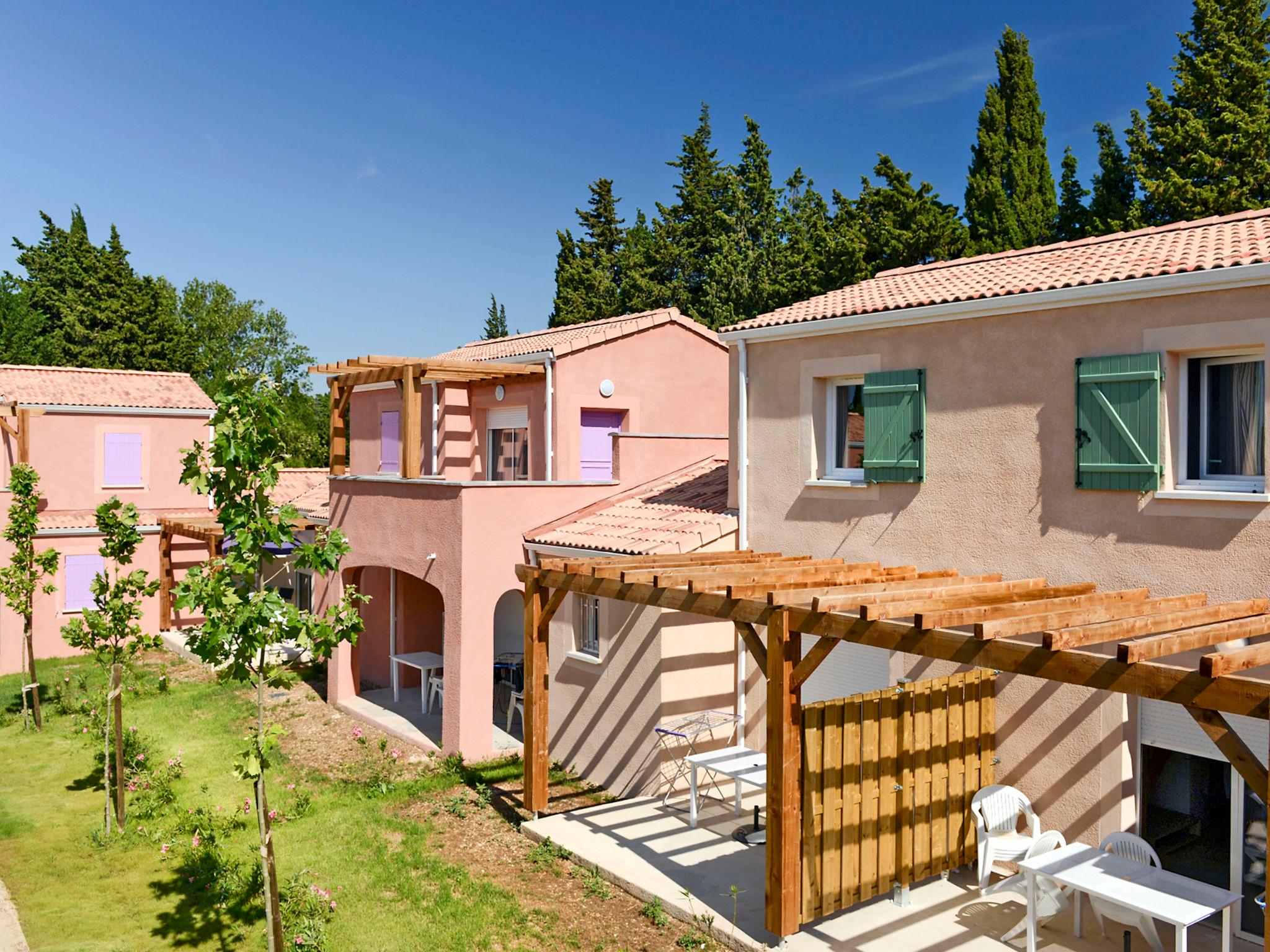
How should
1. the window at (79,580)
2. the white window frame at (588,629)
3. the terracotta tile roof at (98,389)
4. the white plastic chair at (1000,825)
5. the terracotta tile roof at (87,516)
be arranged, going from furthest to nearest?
the terracotta tile roof at (98,389) → the window at (79,580) → the terracotta tile roof at (87,516) → the white window frame at (588,629) → the white plastic chair at (1000,825)

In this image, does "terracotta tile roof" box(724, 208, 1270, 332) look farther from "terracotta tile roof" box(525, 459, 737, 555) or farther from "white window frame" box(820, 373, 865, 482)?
"terracotta tile roof" box(525, 459, 737, 555)

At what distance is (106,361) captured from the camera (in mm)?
48656

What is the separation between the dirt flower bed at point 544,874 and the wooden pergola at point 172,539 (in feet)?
47.4

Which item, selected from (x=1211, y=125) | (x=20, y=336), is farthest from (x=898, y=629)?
(x=20, y=336)

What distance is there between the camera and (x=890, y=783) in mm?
9125

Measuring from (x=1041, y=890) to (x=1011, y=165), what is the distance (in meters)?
27.9

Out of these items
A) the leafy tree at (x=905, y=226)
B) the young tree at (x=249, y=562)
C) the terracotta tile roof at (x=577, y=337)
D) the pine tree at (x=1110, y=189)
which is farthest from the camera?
the leafy tree at (x=905, y=226)

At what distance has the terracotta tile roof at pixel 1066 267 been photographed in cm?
920

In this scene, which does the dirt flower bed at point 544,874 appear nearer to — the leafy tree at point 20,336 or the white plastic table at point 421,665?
the white plastic table at point 421,665

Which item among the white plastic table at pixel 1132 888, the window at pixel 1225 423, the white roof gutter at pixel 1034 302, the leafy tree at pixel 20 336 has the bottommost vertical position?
the white plastic table at pixel 1132 888

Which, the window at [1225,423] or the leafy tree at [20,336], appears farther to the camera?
the leafy tree at [20,336]

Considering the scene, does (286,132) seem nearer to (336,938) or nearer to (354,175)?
(354,175)

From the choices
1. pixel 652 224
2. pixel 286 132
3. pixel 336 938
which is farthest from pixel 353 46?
pixel 336 938

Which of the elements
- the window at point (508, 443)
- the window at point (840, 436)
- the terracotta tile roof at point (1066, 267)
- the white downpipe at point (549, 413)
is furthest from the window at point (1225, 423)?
the window at point (508, 443)
